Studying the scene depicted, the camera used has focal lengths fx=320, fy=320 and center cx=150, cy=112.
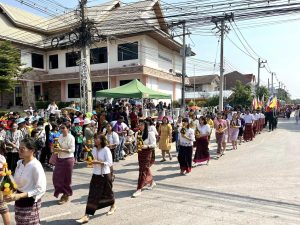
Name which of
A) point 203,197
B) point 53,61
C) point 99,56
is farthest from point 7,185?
point 53,61

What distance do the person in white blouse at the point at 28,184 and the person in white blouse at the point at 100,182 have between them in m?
1.73

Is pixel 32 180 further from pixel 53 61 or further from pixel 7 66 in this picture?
pixel 53 61

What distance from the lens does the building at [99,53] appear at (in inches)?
1035

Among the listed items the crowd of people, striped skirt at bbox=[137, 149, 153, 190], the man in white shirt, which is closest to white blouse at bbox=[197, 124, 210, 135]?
the crowd of people

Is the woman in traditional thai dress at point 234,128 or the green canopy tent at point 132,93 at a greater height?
the green canopy tent at point 132,93

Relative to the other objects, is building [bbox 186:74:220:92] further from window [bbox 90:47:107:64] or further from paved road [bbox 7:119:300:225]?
paved road [bbox 7:119:300:225]

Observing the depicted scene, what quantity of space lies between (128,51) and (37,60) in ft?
31.7

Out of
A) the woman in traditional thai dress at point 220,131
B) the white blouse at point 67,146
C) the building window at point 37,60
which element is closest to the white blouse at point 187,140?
the woman in traditional thai dress at point 220,131

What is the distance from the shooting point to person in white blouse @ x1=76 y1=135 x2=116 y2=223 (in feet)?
19.3

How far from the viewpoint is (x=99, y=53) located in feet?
93.0

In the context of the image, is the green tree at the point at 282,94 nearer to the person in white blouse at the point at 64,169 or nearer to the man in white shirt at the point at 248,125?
the man in white shirt at the point at 248,125

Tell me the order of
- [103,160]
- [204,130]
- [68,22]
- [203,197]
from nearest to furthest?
[103,160] < [203,197] < [204,130] < [68,22]

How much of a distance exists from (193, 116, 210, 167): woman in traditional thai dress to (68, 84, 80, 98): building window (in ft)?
66.4

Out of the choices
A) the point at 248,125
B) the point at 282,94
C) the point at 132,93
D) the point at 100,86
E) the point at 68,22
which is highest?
the point at 68,22
